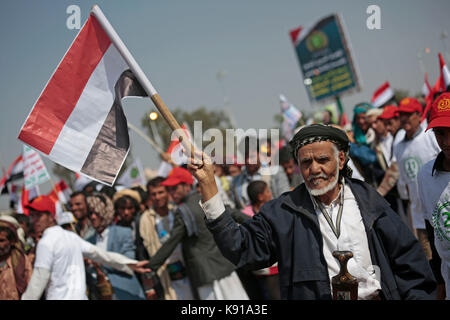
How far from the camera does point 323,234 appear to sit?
275cm

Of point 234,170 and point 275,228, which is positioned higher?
point 234,170

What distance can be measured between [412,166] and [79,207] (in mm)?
4551

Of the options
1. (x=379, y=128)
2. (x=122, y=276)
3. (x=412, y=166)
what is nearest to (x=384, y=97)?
(x=379, y=128)

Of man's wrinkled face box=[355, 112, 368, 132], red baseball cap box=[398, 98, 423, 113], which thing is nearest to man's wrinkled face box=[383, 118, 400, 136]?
red baseball cap box=[398, 98, 423, 113]

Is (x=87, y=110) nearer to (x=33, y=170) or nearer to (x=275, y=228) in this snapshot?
(x=275, y=228)

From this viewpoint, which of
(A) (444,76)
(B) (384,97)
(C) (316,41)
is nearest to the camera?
(A) (444,76)

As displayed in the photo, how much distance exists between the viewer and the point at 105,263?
577 cm

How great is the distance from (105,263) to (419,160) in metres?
3.71

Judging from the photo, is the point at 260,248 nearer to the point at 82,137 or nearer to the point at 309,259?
the point at 309,259

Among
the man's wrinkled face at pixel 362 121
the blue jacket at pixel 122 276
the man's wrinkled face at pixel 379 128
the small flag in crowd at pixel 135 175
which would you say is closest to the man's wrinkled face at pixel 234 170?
the small flag in crowd at pixel 135 175

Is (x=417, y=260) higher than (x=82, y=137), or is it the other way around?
(x=82, y=137)

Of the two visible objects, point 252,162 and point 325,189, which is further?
point 252,162

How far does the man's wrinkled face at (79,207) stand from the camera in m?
7.16
